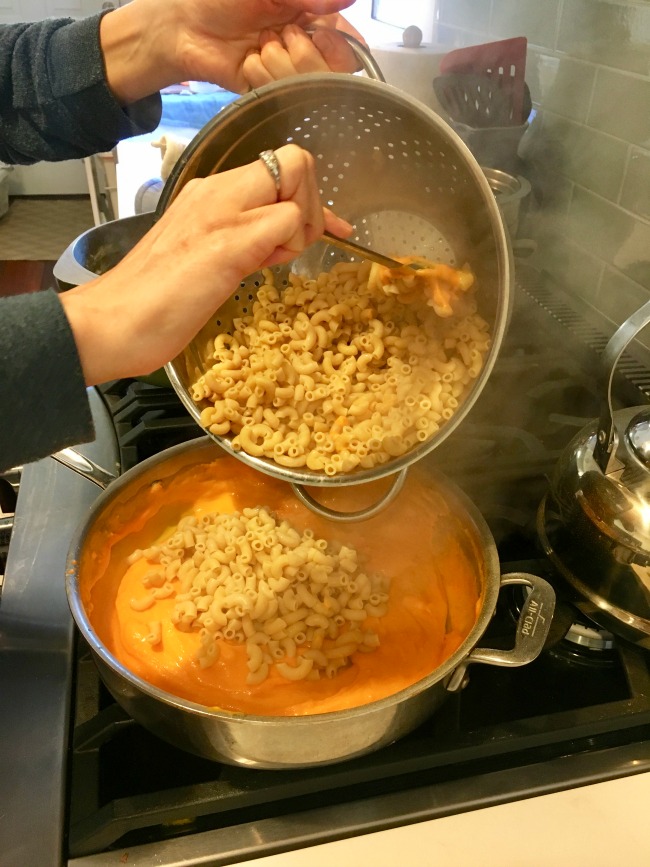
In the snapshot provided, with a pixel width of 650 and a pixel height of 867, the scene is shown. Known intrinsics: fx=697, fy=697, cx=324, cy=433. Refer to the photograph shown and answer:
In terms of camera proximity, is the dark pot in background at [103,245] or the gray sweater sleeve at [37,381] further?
the dark pot in background at [103,245]

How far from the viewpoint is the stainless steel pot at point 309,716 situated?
2.00 feet

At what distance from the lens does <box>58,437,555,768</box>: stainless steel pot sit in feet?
2.00

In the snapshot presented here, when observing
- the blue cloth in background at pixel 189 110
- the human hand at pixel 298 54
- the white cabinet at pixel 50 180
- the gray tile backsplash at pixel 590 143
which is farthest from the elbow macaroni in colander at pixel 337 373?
the white cabinet at pixel 50 180

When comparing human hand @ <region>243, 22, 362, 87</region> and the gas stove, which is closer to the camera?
the gas stove

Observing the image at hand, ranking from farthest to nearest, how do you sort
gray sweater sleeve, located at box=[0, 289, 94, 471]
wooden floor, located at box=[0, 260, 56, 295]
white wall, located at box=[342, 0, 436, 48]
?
wooden floor, located at box=[0, 260, 56, 295] → white wall, located at box=[342, 0, 436, 48] → gray sweater sleeve, located at box=[0, 289, 94, 471]

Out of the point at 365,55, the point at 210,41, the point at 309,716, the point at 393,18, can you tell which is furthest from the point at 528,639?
the point at 393,18

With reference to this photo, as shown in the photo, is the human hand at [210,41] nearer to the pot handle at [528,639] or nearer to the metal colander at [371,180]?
the metal colander at [371,180]

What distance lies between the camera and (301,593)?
2.84 ft

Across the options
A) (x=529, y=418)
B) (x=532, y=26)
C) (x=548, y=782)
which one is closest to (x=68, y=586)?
(x=548, y=782)

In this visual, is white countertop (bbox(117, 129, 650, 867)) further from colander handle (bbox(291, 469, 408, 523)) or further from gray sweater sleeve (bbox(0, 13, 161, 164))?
gray sweater sleeve (bbox(0, 13, 161, 164))

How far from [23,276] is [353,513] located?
3383 millimetres

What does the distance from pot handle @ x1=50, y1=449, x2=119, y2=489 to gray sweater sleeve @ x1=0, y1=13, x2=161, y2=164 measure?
1.53 ft

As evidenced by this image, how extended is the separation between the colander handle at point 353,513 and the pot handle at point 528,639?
0.66ft

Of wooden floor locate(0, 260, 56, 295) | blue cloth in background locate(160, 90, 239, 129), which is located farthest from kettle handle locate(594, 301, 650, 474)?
wooden floor locate(0, 260, 56, 295)
